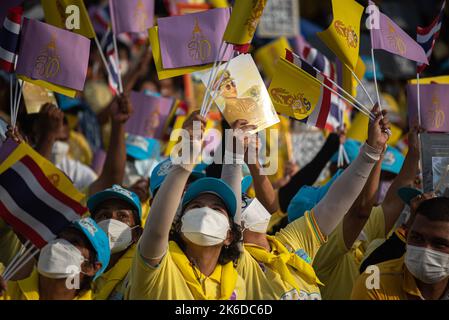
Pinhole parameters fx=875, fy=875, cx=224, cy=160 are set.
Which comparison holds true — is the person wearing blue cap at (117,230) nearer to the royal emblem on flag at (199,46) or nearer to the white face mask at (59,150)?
the royal emblem on flag at (199,46)

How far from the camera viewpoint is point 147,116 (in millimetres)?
6762

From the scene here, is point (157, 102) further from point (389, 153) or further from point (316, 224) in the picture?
point (316, 224)

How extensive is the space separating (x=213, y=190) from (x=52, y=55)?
153 cm

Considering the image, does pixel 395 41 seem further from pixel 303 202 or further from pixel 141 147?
pixel 141 147

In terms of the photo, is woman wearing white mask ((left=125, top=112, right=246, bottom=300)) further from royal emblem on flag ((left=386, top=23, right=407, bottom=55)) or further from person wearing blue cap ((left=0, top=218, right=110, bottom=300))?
royal emblem on flag ((left=386, top=23, right=407, bottom=55))

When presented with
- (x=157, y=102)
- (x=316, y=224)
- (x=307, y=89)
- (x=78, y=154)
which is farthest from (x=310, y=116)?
(x=78, y=154)

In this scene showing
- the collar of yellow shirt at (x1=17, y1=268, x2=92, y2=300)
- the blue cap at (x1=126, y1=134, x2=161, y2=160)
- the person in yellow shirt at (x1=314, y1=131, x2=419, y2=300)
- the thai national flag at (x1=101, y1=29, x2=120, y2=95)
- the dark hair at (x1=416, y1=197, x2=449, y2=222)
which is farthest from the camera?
the blue cap at (x1=126, y1=134, x2=161, y2=160)

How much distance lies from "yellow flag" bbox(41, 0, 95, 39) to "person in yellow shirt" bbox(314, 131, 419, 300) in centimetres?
184

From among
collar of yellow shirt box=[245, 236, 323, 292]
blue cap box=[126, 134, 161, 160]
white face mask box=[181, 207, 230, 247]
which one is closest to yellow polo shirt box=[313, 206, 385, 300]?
collar of yellow shirt box=[245, 236, 323, 292]

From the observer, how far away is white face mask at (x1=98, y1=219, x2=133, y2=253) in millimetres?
4465

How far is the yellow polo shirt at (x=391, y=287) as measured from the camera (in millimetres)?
3990

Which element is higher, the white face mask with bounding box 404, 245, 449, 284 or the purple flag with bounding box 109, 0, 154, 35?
the purple flag with bounding box 109, 0, 154, 35

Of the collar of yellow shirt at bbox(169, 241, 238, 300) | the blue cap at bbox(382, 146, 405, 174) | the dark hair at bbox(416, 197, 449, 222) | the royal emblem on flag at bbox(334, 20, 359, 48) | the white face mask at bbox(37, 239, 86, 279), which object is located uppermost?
the royal emblem on flag at bbox(334, 20, 359, 48)

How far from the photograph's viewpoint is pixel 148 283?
3.63 metres
